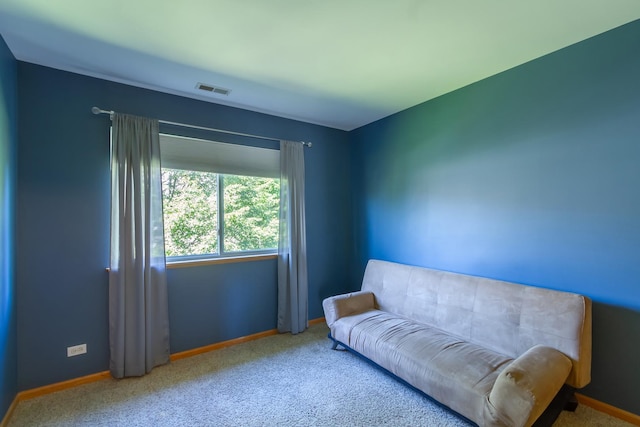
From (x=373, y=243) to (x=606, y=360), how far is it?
2226 millimetres

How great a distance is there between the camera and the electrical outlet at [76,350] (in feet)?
7.78

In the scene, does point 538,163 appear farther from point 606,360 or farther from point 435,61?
point 606,360

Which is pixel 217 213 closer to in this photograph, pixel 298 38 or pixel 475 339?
pixel 298 38

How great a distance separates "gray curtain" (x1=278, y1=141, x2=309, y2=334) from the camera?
3.37 meters

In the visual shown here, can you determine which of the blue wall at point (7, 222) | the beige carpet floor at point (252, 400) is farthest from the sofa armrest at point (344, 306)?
the blue wall at point (7, 222)

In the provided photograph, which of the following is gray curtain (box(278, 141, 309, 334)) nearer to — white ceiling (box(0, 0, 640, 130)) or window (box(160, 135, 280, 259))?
window (box(160, 135, 280, 259))

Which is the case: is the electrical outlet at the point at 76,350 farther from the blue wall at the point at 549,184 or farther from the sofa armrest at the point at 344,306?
the blue wall at the point at 549,184

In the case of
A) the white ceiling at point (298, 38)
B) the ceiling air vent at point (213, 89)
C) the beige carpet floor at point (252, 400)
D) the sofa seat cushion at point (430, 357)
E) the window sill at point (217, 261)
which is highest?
the ceiling air vent at point (213, 89)

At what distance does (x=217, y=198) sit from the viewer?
10.3 feet

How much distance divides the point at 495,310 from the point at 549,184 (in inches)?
41.0

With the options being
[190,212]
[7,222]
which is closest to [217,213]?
[190,212]

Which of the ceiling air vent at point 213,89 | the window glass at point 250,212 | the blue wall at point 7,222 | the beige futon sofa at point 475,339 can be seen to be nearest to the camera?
the beige futon sofa at point 475,339

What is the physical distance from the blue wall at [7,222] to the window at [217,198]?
988 mm

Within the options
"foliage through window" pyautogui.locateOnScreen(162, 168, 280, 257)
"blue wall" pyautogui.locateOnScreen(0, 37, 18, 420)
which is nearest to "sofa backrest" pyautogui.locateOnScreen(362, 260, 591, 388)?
"foliage through window" pyautogui.locateOnScreen(162, 168, 280, 257)
